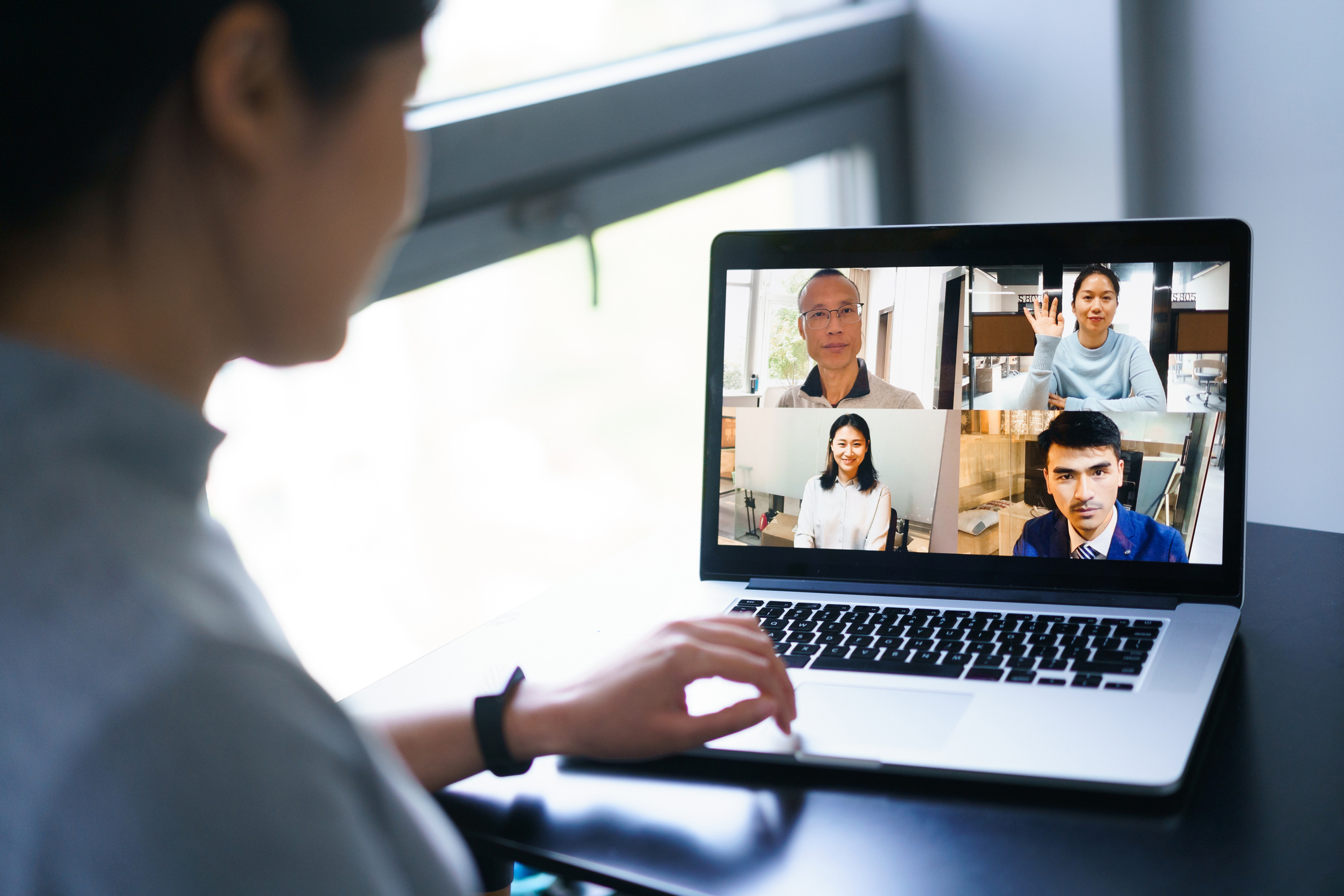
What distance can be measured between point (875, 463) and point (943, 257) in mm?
181

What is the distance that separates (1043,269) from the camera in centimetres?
80

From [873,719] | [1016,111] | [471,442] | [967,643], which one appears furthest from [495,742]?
[1016,111]

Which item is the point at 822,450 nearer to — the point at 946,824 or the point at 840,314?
the point at 840,314

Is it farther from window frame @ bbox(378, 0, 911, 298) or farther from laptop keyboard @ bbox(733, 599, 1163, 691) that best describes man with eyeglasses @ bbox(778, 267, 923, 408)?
window frame @ bbox(378, 0, 911, 298)

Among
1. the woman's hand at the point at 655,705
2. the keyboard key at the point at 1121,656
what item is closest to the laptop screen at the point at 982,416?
the keyboard key at the point at 1121,656

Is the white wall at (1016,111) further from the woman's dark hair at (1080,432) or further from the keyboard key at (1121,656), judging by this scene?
the keyboard key at (1121,656)

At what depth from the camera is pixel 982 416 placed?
808 millimetres

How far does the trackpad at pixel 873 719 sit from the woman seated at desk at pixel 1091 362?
0.28 metres

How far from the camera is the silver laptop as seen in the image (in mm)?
688

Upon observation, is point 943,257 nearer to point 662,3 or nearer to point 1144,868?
point 1144,868

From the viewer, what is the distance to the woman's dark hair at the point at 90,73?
0.29 meters

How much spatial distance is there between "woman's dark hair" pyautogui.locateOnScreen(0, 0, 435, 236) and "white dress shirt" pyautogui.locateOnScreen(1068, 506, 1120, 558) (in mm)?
645

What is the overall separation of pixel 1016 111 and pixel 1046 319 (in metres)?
1.00

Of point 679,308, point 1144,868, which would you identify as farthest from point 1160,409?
point 679,308
